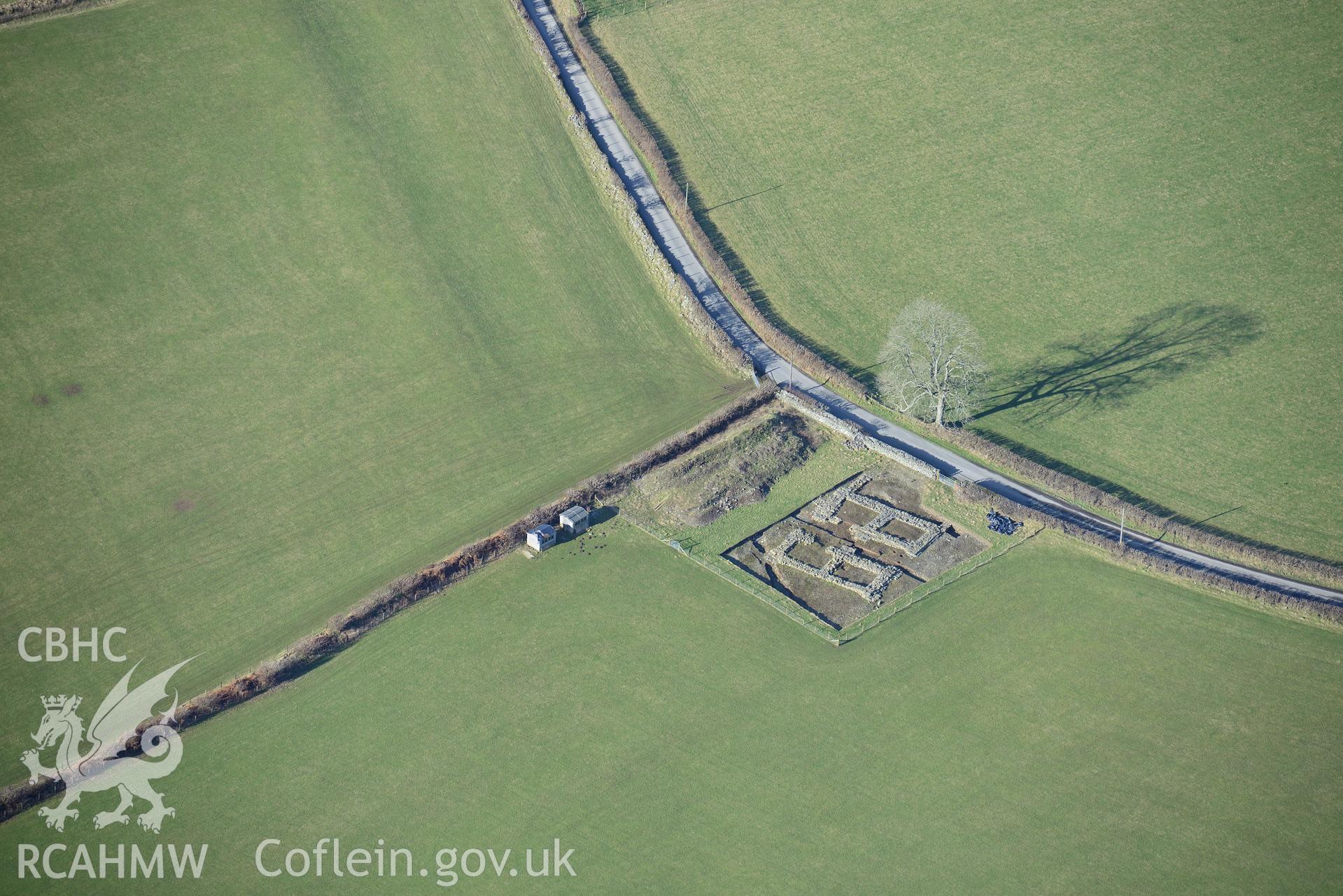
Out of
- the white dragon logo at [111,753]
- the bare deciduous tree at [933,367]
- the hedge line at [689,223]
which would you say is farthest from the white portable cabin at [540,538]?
the bare deciduous tree at [933,367]

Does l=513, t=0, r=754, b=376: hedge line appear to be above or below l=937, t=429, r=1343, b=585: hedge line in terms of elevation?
above

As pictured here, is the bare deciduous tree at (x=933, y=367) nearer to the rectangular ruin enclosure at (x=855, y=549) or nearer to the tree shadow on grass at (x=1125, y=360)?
the tree shadow on grass at (x=1125, y=360)

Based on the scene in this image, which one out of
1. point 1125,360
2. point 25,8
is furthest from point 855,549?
point 25,8

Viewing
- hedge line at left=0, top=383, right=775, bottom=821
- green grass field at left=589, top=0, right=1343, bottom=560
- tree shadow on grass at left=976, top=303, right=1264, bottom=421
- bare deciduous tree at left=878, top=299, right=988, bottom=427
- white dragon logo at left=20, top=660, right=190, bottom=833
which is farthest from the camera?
tree shadow on grass at left=976, top=303, right=1264, bottom=421

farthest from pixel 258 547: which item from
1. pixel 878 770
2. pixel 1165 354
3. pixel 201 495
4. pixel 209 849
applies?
pixel 1165 354

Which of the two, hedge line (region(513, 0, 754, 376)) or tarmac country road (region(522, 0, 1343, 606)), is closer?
tarmac country road (region(522, 0, 1343, 606))

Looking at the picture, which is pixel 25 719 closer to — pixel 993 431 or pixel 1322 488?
pixel 993 431

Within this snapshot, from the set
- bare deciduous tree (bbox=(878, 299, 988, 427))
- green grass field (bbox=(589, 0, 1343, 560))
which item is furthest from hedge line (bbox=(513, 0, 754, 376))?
bare deciduous tree (bbox=(878, 299, 988, 427))

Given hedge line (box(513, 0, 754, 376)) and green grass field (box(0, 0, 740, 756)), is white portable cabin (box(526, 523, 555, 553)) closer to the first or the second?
green grass field (box(0, 0, 740, 756))
